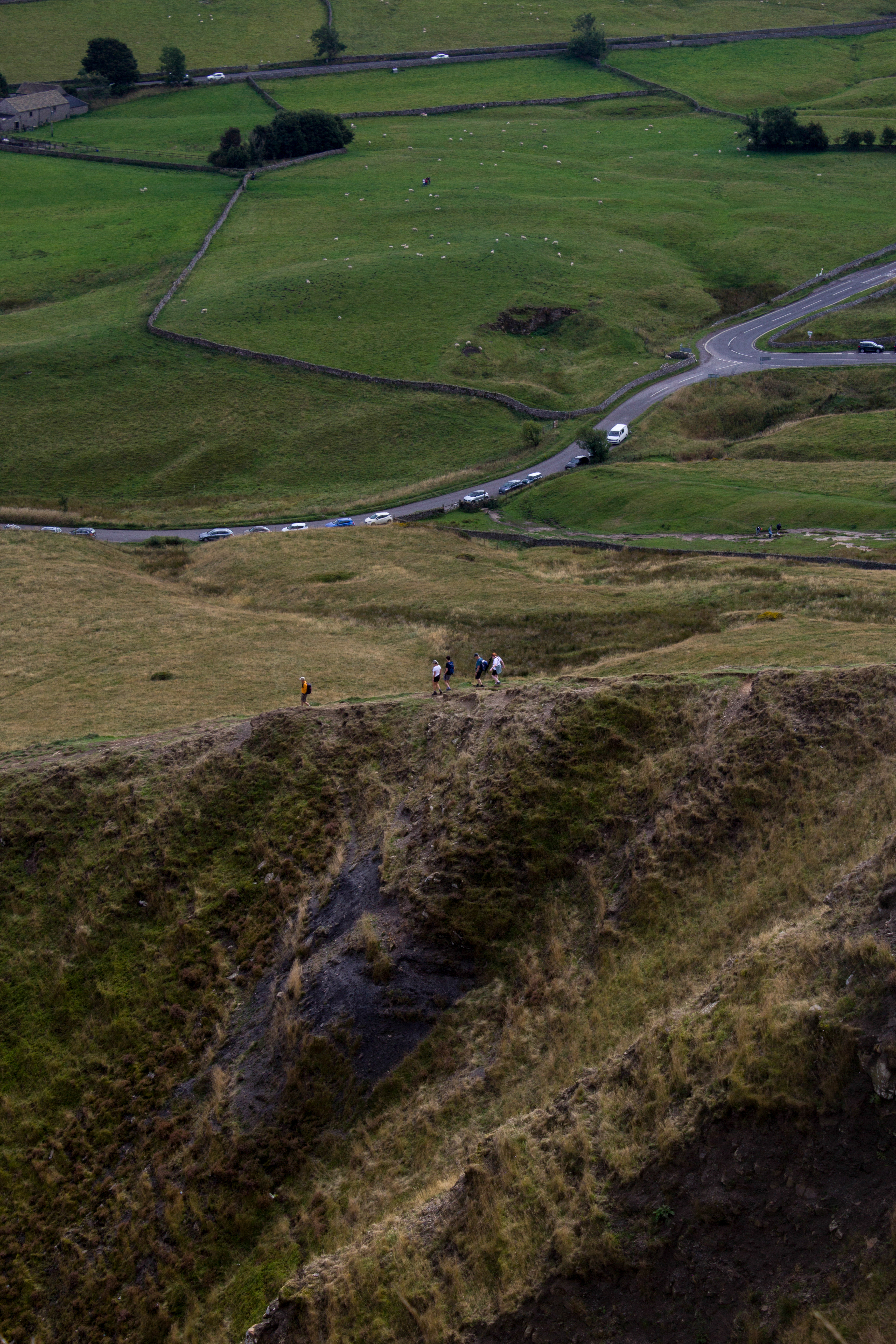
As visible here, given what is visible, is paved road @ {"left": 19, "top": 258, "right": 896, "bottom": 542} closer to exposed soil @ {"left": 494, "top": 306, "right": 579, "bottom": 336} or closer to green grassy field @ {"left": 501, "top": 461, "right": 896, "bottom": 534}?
green grassy field @ {"left": 501, "top": 461, "right": 896, "bottom": 534}

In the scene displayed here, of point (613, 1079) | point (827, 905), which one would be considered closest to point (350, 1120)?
point (613, 1079)

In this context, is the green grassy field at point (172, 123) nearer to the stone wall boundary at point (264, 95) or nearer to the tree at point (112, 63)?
the stone wall boundary at point (264, 95)

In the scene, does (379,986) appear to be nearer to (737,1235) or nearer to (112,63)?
(737,1235)

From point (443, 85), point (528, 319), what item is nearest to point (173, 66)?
point (443, 85)

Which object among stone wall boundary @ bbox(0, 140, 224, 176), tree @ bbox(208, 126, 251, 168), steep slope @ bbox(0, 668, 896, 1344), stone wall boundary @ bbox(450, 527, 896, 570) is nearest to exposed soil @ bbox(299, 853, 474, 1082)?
steep slope @ bbox(0, 668, 896, 1344)

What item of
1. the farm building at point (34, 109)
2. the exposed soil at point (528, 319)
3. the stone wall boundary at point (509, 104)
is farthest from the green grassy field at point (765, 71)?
the farm building at point (34, 109)
